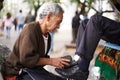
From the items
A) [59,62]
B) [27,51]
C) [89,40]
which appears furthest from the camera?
[89,40]

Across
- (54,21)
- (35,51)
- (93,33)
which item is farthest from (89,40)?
(35,51)

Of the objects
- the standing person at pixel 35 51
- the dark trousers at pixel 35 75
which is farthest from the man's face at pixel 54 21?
the dark trousers at pixel 35 75

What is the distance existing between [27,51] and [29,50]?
19 millimetres

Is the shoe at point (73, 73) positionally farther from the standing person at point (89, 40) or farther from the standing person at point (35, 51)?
the standing person at point (35, 51)

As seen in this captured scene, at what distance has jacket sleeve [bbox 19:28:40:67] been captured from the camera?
133 inches

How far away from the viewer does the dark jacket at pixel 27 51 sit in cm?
340

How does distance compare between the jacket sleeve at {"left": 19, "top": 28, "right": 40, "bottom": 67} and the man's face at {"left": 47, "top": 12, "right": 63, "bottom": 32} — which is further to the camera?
the man's face at {"left": 47, "top": 12, "right": 63, "bottom": 32}

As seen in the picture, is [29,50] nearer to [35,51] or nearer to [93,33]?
[35,51]

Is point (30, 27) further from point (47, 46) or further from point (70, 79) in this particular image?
point (70, 79)

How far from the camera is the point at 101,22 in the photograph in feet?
12.7

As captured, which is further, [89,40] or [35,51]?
[89,40]

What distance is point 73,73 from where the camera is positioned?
3730 millimetres

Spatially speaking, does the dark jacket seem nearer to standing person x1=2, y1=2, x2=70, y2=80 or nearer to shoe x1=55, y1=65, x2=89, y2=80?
standing person x1=2, y1=2, x2=70, y2=80

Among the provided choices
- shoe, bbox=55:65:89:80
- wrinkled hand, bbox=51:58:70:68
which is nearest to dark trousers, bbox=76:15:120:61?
shoe, bbox=55:65:89:80
